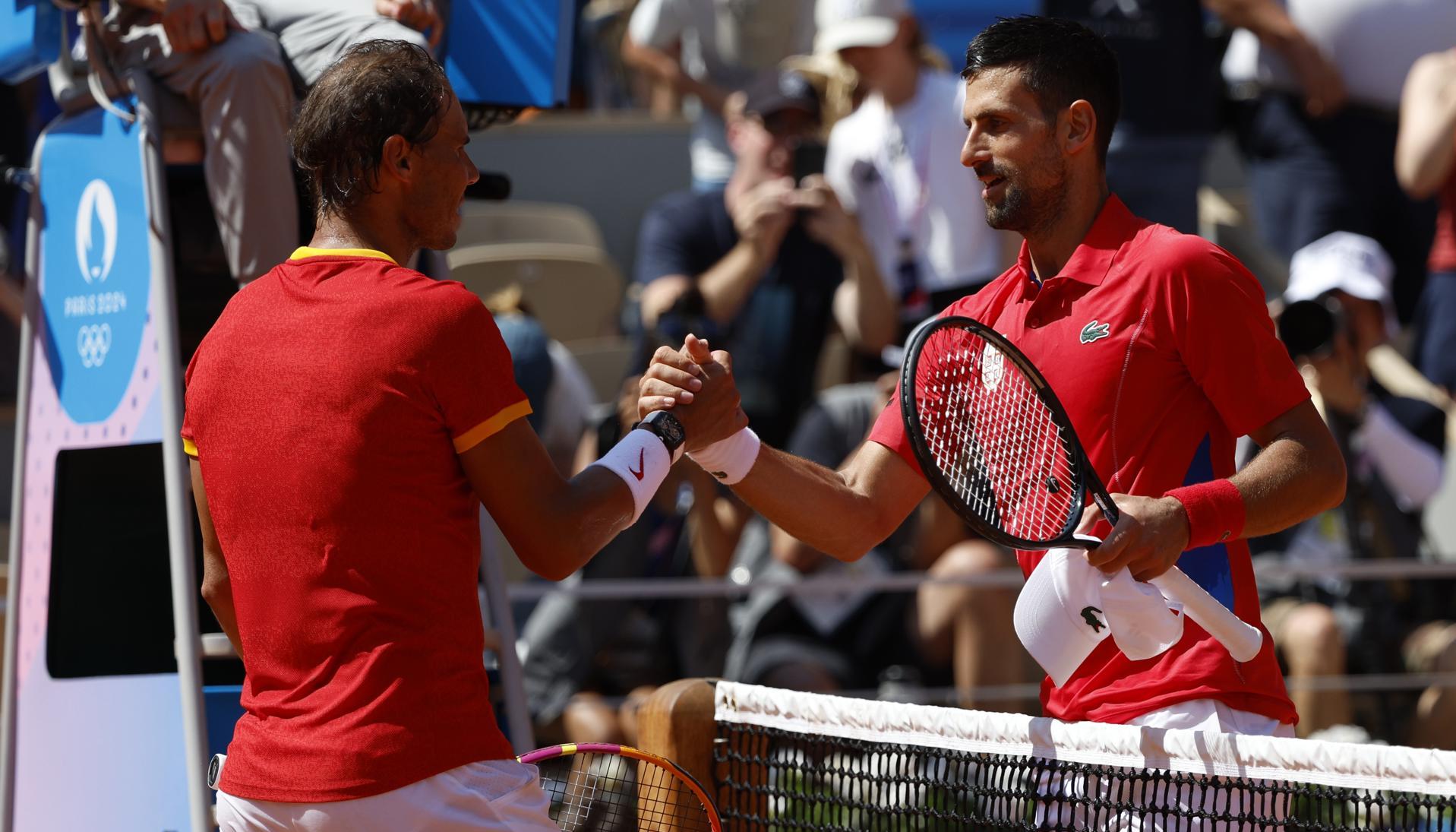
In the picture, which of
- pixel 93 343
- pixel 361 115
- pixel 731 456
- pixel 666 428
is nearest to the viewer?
pixel 361 115

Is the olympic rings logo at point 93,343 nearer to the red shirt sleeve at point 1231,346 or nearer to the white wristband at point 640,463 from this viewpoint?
the white wristband at point 640,463

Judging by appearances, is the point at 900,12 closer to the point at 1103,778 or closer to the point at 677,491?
the point at 677,491

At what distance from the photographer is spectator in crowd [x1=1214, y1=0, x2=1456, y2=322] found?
7.76 m

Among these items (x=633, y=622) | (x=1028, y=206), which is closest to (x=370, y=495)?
(x=1028, y=206)

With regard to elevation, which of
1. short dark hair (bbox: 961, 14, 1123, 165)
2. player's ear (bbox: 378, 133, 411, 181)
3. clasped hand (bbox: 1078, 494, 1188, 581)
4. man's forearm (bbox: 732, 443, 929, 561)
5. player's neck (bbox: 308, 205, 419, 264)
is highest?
short dark hair (bbox: 961, 14, 1123, 165)

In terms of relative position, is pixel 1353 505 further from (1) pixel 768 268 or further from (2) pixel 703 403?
(2) pixel 703 403

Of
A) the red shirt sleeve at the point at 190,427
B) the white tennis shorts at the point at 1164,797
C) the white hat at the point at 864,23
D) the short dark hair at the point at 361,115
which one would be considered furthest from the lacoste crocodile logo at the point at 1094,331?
the white hat at the point at 864,23

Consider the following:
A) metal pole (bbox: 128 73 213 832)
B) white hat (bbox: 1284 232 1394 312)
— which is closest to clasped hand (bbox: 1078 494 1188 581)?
metal pole (bbox: 128 73 213 832)

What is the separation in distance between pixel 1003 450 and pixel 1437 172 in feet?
16.4

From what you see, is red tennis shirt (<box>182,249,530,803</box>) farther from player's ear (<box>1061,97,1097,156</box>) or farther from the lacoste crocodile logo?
player's ear (<box>1061,97,1097,156</box>)

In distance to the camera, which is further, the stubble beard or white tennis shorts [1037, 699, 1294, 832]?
the stubble beard

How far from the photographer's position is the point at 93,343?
4.14 meters

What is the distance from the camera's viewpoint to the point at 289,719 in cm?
257

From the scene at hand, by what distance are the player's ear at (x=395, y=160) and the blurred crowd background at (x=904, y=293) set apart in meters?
1.91
